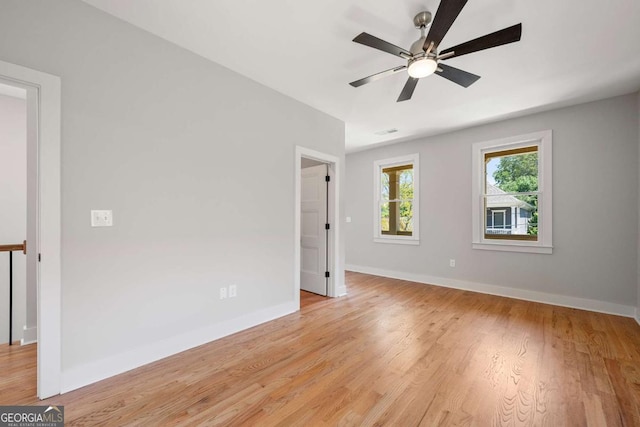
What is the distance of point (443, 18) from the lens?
64.6 inches

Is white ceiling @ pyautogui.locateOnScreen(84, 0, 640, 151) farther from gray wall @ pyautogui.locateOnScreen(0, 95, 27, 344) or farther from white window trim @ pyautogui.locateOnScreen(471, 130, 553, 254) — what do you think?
gray wall @ pyautogui.locateOnScreen(0, 95, 27, 344)

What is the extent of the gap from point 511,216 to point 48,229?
17.3ft

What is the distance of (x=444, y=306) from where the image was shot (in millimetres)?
3695

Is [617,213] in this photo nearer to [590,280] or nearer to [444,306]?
[590,280]

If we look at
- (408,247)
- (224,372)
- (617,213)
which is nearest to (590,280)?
(617,213)

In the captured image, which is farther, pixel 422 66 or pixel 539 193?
pixel 539 193

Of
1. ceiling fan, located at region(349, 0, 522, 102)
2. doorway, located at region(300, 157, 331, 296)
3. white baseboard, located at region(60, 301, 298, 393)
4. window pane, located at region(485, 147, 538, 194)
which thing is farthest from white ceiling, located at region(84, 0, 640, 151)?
white baseboard, located at region(60, 301, 298, 393)

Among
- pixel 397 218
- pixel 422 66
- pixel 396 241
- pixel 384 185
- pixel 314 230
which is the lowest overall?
pixel 396 241

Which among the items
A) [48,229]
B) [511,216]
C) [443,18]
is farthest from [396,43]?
[511,216]

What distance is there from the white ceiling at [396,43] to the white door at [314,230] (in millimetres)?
1104

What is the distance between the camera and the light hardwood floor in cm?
165

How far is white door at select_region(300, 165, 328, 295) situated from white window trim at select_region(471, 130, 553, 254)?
247cm

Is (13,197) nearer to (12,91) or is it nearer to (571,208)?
(12,91)

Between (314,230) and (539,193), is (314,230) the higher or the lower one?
the lower one
